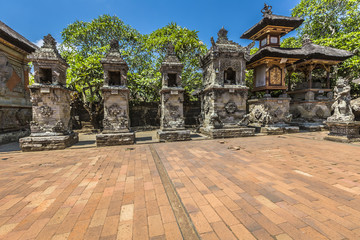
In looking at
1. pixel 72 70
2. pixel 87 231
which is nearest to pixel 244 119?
pixel 87 231

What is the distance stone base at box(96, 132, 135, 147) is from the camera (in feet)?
24.8

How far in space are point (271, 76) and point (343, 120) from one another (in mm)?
5299

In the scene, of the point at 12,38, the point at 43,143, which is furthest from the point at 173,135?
the point at 12,38

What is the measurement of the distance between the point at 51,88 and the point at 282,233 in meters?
9.74

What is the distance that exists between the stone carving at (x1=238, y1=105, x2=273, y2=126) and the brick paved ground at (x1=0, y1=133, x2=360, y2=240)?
519cm

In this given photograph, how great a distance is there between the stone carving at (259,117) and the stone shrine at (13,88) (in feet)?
47.4

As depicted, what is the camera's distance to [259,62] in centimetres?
1180

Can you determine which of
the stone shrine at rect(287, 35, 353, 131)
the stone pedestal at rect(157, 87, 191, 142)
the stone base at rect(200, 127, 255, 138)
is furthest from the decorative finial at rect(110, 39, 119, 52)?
the stone shrine at rect(287, 35, 353, 131)

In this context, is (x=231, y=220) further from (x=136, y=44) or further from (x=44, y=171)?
(x=136, y=44)

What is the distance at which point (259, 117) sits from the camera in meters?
11.6

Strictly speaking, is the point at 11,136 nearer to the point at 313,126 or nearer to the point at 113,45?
the point at 113,45

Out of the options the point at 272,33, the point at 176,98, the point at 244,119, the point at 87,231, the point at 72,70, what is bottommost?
the point at 87,231

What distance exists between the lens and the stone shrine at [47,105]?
7.08 meters

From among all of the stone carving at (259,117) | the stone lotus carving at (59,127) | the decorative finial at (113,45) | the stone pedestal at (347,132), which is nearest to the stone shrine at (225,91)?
the stone carving at (259,117)
